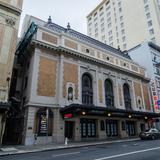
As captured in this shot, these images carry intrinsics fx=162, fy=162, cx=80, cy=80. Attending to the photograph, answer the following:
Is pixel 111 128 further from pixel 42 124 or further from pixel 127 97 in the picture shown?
pixel 42 124

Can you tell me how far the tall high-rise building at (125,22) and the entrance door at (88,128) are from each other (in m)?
32.8

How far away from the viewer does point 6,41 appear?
18.2 meters

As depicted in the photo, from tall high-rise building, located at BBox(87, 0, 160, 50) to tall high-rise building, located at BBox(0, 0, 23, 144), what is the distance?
38543 mm

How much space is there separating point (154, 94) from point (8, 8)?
31.8m

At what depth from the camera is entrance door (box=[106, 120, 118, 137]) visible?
84.1 ft

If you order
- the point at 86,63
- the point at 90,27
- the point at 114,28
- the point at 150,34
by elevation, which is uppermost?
the point at 90,27

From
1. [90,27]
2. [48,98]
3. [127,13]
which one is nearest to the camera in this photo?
[48,98]

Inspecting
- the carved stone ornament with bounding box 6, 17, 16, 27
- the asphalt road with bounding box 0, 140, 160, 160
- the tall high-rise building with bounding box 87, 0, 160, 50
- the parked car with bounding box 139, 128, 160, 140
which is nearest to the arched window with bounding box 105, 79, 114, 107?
the parked car with bounding box 139, 128, 160, 140

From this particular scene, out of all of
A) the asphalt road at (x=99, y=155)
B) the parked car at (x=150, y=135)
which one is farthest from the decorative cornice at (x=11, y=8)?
the parked car at (x=150, y=135)

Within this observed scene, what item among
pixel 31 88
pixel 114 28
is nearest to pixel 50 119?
pixel 31 88

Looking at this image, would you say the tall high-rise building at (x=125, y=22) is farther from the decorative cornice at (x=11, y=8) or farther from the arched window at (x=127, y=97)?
the decorative cornice at (x=11, y=8)

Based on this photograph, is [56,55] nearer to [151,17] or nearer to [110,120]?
[110,120]

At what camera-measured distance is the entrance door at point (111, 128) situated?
25641 mm

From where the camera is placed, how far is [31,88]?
1994cm
